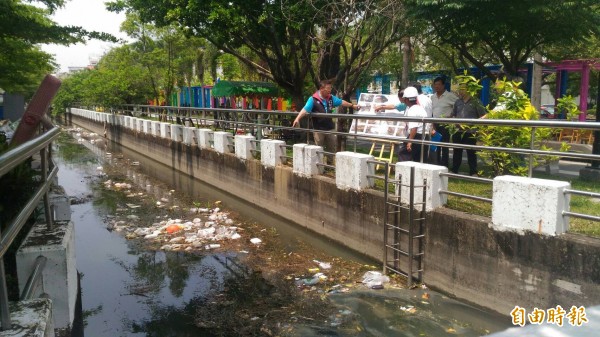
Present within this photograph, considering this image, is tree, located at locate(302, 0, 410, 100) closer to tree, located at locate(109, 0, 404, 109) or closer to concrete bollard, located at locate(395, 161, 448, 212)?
tree, located at locate(109, 0, 404, 109)

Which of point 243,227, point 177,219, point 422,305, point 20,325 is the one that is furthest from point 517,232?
point 177,219

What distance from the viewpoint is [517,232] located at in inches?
195

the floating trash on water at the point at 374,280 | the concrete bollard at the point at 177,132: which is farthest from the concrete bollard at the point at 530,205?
the concrete bollard at the point at 177,132

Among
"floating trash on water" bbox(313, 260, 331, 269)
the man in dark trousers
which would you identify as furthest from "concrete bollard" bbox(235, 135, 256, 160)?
"floating trash on water" bbox(313, 260, 331, 269)

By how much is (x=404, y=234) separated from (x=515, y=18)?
645 centimetres

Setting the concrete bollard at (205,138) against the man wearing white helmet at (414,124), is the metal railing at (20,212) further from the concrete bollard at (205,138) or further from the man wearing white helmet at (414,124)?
the concrete bollard at (205,138)

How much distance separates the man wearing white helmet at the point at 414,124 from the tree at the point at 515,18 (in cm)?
256

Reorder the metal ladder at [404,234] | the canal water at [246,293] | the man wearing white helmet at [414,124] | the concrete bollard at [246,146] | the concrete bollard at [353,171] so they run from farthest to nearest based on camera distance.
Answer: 1. the concrete bollard at [246,146]
2. the man wearing white helmet at [414,124]
3. the concrete bollard at [353,171]
4. the metal ladder at [404,234]
5. the canal water at [246,293]

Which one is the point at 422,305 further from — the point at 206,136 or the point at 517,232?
the point at 206,136

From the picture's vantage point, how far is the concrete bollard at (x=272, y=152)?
998cm

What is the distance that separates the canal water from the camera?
16.5 feet

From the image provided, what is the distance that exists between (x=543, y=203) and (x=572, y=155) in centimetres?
52

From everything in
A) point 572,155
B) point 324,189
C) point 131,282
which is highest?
point 572,155

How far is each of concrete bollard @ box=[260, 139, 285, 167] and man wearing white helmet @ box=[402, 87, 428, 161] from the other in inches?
109
